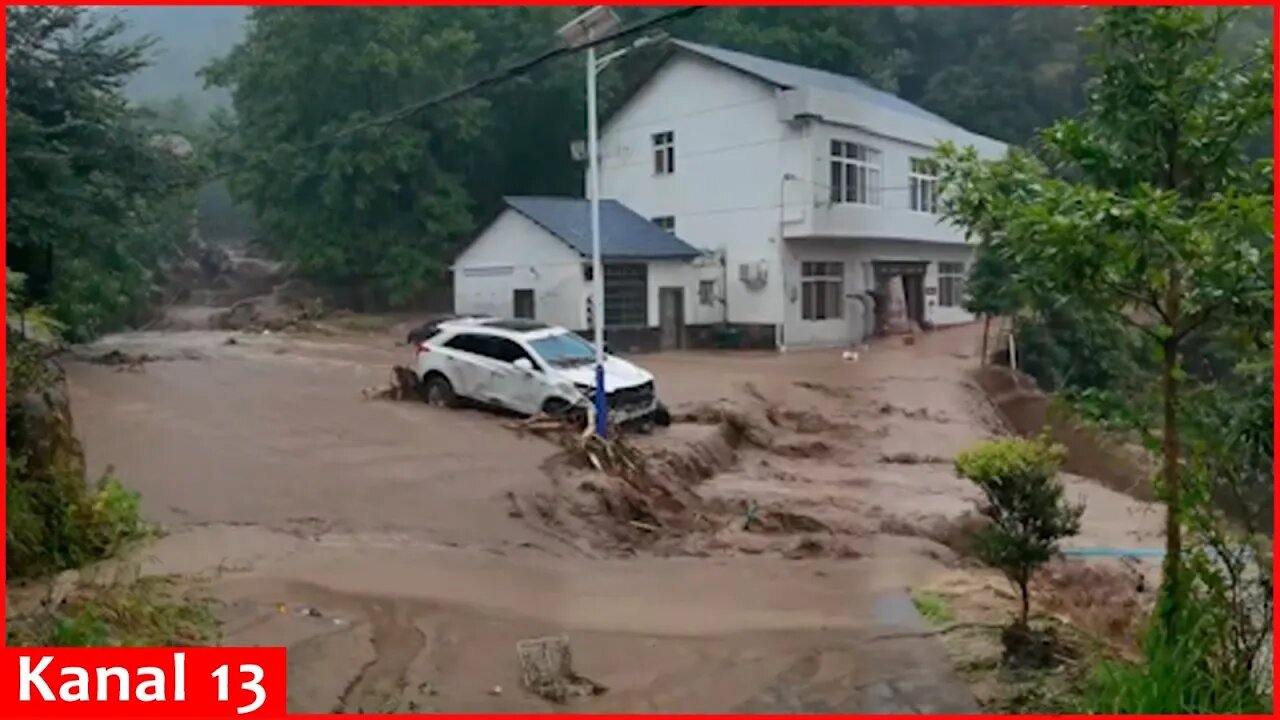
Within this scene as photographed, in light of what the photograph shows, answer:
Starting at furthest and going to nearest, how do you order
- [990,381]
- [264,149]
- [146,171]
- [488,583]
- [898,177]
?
[264,149], [898,177], [990,381], [146,171], [488,583]

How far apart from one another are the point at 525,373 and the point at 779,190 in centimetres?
1142

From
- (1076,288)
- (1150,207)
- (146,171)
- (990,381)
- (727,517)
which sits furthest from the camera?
(990,381)

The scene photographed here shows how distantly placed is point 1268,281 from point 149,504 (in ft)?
34.3

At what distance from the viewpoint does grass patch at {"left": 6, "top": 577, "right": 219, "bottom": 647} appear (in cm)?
660

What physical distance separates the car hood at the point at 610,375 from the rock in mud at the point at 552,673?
34.8 ft

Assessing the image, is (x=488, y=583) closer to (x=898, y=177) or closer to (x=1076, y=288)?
(x=1076, y=288)

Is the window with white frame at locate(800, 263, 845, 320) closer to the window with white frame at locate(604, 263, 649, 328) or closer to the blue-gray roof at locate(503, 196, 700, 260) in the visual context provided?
the blue-gray roof at locate(503, 196, 700, 260)

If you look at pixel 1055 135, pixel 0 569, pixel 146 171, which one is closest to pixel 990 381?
pixel 146 171

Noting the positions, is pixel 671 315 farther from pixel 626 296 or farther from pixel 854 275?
pixel 854 275

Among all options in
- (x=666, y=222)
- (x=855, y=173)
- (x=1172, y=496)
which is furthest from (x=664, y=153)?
(x=1172, y=496)

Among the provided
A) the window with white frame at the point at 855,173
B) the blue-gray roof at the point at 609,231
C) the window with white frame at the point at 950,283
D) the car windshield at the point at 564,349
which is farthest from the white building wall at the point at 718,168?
the car windshield at the point at 564,349

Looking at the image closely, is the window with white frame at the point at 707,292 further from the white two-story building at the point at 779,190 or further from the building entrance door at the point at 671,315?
the building entrance door at the point at 671,315

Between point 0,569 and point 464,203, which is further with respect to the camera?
point 464,203

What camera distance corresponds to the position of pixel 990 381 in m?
25.7
